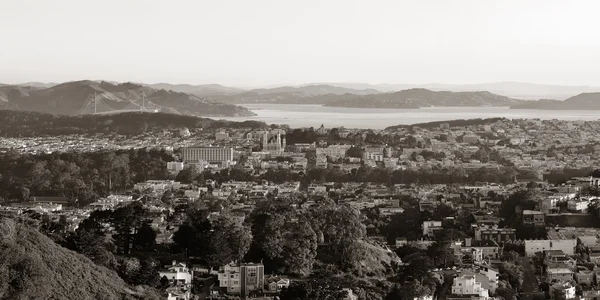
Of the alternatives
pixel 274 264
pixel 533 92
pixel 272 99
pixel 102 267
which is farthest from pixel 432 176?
pixel 533 92

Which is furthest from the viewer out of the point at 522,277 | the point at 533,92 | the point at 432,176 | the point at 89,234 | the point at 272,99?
the point at 533,92

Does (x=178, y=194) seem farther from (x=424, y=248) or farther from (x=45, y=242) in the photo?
(x=45, y=242)

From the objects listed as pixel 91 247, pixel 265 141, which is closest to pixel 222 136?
pixel 265 141

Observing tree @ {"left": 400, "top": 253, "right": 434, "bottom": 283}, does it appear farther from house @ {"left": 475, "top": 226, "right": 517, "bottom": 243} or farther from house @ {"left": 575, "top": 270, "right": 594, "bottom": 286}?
house @ {"left": 475, "top": 226, "right": 517, "bottom": 243}

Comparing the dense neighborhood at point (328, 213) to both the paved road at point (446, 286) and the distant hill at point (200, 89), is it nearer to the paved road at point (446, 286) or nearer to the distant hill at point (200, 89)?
the paved road at point (446, 286)

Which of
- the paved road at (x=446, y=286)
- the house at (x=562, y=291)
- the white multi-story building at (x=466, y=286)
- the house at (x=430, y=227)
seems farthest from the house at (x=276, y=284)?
the house at (x=430, y=227)

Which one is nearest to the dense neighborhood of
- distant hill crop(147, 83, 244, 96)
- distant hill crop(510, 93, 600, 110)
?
distant hill crop(510, 93, 600, 110)
